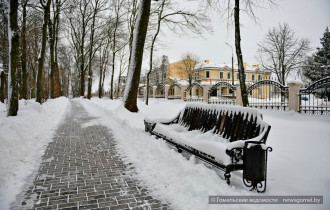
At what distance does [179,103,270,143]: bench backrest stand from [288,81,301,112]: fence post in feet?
22.3

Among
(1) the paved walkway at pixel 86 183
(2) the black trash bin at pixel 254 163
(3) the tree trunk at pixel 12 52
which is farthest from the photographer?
(3) the tree trunk at pixel 12 52

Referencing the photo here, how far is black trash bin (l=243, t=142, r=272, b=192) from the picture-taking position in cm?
363

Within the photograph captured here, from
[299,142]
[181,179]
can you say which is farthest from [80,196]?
[299,142]

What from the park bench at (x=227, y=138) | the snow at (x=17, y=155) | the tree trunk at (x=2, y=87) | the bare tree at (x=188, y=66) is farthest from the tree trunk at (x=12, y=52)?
the bare tree at (x=188, y=66)

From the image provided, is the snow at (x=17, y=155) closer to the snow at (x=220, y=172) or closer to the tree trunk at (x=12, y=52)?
the tree trunk at (x=12, y=52)

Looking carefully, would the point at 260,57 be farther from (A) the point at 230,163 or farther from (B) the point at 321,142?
(A) the point at 230,163

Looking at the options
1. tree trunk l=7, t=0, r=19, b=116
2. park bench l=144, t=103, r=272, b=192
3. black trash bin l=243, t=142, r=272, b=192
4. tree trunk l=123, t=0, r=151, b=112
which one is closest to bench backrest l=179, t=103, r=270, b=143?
park bench l=144, t=103, r=272, b=192

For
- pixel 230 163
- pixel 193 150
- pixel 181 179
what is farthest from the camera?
pixel 193 150

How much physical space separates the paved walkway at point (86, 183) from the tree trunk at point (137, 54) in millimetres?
6075

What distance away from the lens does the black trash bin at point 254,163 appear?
3631 mm

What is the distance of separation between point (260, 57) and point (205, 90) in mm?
26041

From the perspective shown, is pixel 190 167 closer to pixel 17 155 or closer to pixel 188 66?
pixel 17 155

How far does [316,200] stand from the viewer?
11.2ft

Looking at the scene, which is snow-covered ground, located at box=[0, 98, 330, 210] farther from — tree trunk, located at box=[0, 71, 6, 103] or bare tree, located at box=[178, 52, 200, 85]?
bare tree, located at box=[178, 52, 200, 85]
